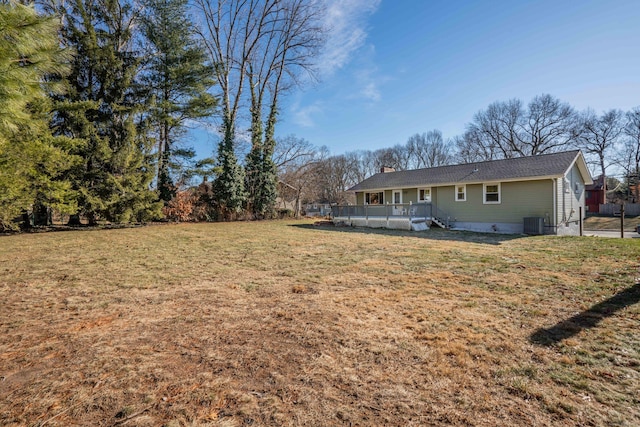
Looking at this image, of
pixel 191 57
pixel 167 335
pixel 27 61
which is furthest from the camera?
pixel 191 57

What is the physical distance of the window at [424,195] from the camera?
1856cm

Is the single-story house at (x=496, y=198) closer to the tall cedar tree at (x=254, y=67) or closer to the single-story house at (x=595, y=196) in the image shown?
the tall cedar tree at (x=254, y=67)

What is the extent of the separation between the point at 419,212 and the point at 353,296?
1323 centimetres

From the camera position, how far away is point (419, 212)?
16.6m

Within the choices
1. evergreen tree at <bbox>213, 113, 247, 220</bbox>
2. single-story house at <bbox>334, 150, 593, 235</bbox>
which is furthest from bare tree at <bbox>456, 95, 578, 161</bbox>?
evergreen tree at <bbox>213, 113, 247, 220</bbox>

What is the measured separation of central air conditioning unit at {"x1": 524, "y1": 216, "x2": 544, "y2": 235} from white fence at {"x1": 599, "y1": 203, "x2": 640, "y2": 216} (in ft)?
73.9

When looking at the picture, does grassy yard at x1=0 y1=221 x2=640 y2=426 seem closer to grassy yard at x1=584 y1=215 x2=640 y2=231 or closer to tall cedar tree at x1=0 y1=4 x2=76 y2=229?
tall cedar tree at x1=0 y1=4 x2=76 y2=229

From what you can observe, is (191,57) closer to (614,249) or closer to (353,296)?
(353,296)

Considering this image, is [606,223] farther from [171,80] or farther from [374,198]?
[171,80]

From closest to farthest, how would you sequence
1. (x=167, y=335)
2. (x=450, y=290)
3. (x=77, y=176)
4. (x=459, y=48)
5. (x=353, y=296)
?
(x=167, y=335) < (x=353, y=296) < (x=450, y=290) < (x=459, y=48) < (x=77, y=176)

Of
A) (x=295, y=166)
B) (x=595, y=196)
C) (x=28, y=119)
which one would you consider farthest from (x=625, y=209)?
(x=28, y=119)

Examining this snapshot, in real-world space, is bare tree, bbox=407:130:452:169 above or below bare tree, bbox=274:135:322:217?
above

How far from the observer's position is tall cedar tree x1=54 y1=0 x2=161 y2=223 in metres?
14.3

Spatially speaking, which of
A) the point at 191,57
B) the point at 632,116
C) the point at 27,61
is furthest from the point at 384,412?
the point at 632,116
